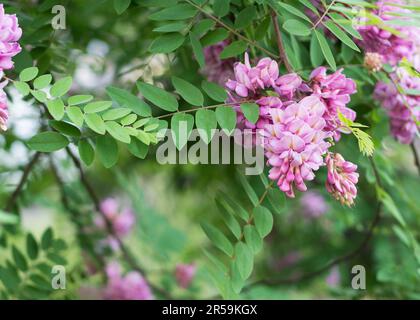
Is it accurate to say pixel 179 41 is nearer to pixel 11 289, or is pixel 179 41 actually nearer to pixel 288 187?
pixel 288 187

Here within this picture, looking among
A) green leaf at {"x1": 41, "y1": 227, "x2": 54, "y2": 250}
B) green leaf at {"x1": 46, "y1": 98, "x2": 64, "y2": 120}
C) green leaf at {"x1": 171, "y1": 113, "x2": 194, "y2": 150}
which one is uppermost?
green leaf at {"x1": 46, "y1": 98, "x2": 64, "y2": 120}

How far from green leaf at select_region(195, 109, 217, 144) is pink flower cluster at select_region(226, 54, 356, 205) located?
42 millimetres

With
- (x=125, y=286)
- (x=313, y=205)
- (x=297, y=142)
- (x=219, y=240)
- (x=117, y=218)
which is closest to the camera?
(x=297, y=142)

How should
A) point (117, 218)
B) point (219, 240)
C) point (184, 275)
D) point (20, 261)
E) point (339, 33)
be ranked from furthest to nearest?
point (117, 218) → point (184, 275) → point (20, 261) → point (219, 240) → point (339, 33)

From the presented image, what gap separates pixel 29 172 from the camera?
1.51m

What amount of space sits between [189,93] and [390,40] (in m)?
0.39

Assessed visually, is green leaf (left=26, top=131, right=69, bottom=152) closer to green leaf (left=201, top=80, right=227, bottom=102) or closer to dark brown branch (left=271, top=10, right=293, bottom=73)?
green leaf (left=201, top=80, right=227, bottom=102)

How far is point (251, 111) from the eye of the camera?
3.01 feet

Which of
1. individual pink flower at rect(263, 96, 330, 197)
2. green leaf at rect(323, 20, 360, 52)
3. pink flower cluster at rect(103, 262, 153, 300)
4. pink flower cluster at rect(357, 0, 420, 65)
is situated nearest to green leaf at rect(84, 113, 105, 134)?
individual pink flower at rect(263, 96, 330, 197)

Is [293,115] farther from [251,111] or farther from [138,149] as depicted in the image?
[138,149]

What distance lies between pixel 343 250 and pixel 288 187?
143 centimetres

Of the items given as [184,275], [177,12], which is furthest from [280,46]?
[184,275]

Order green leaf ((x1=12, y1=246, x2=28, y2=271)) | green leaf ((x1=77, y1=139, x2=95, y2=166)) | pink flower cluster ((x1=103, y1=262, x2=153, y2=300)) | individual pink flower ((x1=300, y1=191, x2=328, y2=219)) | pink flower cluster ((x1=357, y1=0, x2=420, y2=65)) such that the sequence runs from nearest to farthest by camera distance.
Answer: green leaf ((x1=77, y1=139, x2=95, y2=166)), pink flower cluster ((x1=357, y1=0, x2=420, y2=65)), green leaf ((x1=12, y1=246, x2=28, y2=271)), pink flower cluster ((x1=103, y1=262, x2=153, y2=300)), individual pink flower ((x1=300, y1=191, x2=328, y2=219))

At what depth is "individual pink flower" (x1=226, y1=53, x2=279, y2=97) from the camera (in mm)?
930
